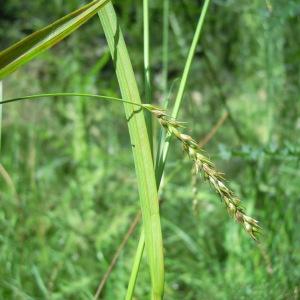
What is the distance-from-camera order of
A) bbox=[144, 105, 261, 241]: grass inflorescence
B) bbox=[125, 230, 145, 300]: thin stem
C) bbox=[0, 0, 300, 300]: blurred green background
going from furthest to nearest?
bbox=[0, 0, 300, 300]: blurred green background, bbox=[125, 230, 145, 300]: thin stem, bbox=[144, 105, 261, 241]: grass inflorescence

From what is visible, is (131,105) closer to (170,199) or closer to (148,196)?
(148,196)

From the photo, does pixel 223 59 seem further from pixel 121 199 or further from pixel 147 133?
pixel 147 133

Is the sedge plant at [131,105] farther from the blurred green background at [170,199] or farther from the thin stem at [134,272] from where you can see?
the blurred green background at [170,199]

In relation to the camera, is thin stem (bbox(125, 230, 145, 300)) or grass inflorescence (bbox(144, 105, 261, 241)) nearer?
grass inflorescence (bbox(144, 105, 261, 241))

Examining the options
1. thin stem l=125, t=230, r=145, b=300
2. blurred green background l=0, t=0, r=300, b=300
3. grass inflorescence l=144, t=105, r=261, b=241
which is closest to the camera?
grass inflorescence l=144, t=105, r=261, b=241

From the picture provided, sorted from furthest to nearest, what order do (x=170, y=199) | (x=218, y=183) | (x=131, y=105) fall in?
(x=170, y=199)
(x=131, y=105)
(x=218, y=183)

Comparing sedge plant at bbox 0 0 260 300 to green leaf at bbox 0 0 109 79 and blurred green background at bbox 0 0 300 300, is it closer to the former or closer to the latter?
green leaf at bbox 0 0 109 79

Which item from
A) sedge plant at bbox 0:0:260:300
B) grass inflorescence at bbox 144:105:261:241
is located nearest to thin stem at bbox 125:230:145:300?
sedge plant at bbox 0:0:260:300

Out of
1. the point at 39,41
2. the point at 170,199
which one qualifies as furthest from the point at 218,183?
the point at 170,199
